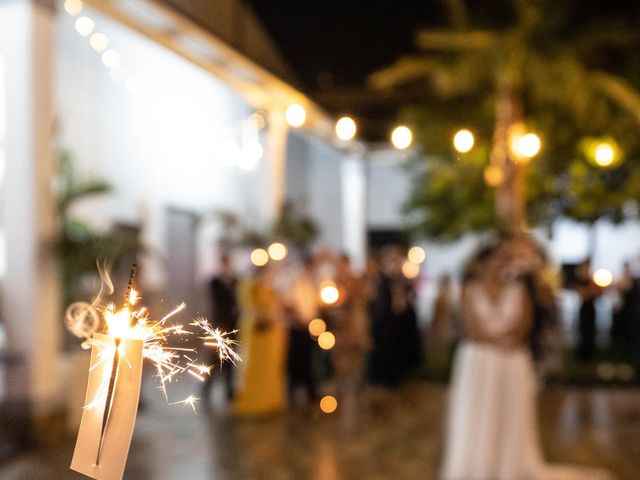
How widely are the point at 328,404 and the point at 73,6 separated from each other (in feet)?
17.3

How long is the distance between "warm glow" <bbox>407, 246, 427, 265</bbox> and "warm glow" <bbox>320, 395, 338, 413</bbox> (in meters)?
7.85

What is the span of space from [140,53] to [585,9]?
6.68 m

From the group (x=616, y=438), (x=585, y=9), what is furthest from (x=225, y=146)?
(x=616, y=438)

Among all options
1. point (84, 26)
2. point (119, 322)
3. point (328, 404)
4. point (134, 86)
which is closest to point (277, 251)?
point (328, 404)

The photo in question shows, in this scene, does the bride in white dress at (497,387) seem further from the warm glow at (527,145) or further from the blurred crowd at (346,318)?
the warm glow at (527,145)

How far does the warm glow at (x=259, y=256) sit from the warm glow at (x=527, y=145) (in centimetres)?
335

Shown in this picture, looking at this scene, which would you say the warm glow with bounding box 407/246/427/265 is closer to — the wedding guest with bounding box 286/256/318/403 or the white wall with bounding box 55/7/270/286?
the white wall with bounding box 55/7/270/286

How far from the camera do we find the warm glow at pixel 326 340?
9094 mm

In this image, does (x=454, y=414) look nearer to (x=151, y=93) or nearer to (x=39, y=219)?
(x=39, y=219)

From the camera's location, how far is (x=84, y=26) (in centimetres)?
873

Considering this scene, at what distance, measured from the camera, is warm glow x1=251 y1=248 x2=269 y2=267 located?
9.63 metres

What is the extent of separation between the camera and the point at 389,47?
39.7 ft

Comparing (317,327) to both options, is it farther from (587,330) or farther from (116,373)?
(116,373)

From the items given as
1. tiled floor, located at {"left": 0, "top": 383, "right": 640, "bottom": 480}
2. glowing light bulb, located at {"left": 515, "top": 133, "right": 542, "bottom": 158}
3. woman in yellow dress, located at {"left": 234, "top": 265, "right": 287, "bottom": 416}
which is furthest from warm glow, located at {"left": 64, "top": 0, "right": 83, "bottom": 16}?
glowing light bulb, located at {"left": 515, "top": 133, "right": 542, "bottom": 158}
